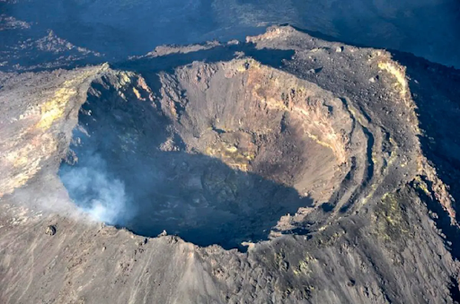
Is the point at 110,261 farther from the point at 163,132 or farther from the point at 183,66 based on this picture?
the point at 183,66

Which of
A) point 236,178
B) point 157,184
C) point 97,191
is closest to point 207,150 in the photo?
point 236,178

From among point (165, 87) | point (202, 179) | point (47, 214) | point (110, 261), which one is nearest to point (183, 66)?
point (165, 87)

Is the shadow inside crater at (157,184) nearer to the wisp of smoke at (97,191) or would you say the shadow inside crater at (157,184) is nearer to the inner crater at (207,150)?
the wisp of smoke at (97,191)

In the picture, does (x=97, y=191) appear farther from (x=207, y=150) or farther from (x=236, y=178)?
(x=236, y=178)

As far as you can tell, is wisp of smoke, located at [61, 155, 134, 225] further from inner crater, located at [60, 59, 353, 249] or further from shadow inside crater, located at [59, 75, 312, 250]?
inner crater, located at [60, 59, 353, 249]

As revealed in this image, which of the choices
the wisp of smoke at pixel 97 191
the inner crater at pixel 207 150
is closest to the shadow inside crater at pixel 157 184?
the wisp of smoke at pixel 97 191

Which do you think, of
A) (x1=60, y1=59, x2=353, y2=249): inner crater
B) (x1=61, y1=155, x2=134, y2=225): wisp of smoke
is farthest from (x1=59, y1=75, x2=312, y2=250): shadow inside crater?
(x1=60, y1=59, x2=353, y2=249): inner crater
